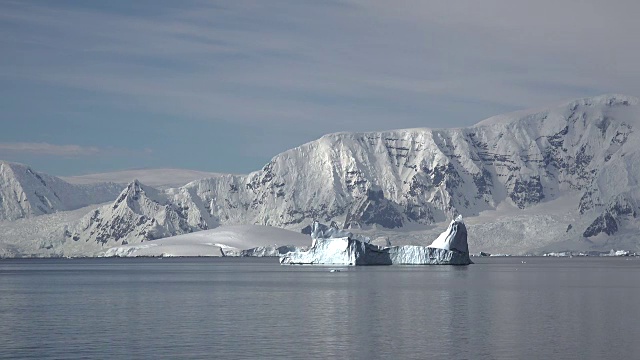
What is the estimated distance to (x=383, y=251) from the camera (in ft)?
520

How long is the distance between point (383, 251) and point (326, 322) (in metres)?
98.5

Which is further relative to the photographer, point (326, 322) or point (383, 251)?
point (383, 251)

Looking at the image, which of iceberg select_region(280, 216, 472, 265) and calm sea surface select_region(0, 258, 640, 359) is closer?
calm sea surface select_region(0, 258, 640, 359)

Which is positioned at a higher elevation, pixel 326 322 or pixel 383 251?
pixel 383 251

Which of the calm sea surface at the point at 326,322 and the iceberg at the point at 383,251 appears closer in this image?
the calm sea surface at the point at 326,322

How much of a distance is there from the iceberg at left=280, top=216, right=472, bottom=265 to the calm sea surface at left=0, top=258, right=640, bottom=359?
55.6 meters

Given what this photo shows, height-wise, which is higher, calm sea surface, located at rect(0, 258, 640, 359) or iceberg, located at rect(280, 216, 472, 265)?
iceberg, located at rect(280, 216, 472, 265)

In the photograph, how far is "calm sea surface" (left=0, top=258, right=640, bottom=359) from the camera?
4775cm

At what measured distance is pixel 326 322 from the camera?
60.4 metres

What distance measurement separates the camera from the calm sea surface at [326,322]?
157 feet

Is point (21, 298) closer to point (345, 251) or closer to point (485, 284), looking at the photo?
point (485, 284)

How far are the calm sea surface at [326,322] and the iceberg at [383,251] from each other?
2190 inches

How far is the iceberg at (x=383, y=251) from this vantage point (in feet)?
502

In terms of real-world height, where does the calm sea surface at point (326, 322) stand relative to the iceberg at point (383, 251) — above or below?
below
